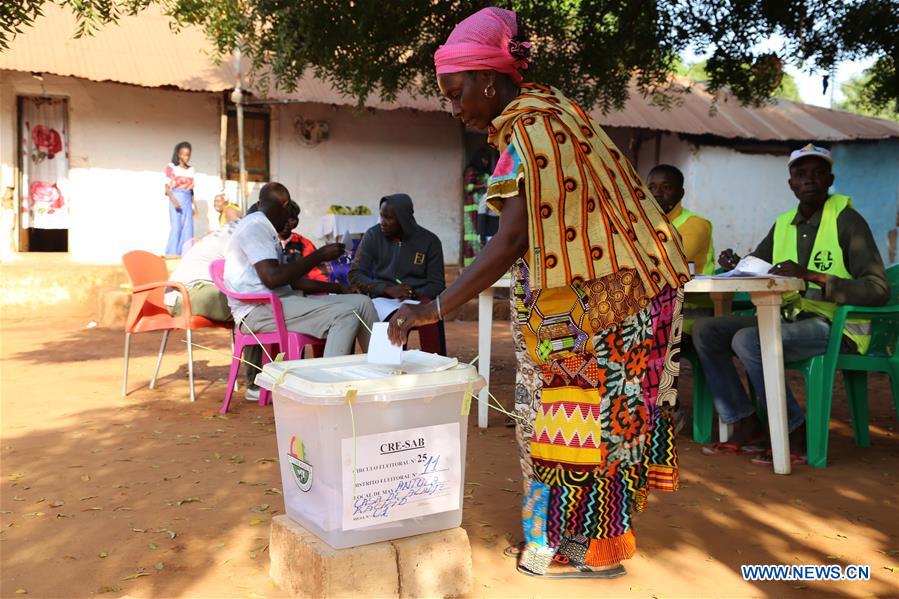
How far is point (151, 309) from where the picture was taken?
234 inches

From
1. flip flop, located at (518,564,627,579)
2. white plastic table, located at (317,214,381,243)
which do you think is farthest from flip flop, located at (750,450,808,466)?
white plastic table, located at (317,214,381,243)

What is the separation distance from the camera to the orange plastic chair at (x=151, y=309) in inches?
221

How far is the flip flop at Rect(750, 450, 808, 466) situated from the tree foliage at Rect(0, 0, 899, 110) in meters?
3.84

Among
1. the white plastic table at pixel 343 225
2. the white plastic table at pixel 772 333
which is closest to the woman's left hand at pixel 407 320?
the white plastic table at pixel 772 333

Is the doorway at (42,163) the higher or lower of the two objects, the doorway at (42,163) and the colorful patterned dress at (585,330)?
the higher

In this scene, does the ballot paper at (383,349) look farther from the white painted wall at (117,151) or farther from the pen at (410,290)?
the white painted wall at (117,151)

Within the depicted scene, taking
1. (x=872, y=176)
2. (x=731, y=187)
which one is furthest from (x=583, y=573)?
(x=872, y=176)

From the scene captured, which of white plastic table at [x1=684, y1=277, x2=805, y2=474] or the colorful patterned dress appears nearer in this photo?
the colorful patterned dress

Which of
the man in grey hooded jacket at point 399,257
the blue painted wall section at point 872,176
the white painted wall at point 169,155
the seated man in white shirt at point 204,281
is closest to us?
the seated man in white shirt at point 204,281

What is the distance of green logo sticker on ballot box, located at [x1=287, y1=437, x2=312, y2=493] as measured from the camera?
257 centimetres

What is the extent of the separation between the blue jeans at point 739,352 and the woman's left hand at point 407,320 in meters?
2.54

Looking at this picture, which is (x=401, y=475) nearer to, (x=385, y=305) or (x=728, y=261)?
(x=728, y=261)

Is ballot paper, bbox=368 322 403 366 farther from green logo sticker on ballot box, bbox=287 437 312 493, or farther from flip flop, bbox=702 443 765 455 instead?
flip flop, bbox=702 443 765 455

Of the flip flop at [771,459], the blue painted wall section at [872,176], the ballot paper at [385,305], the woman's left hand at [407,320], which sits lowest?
the flip flop at [771,459]
